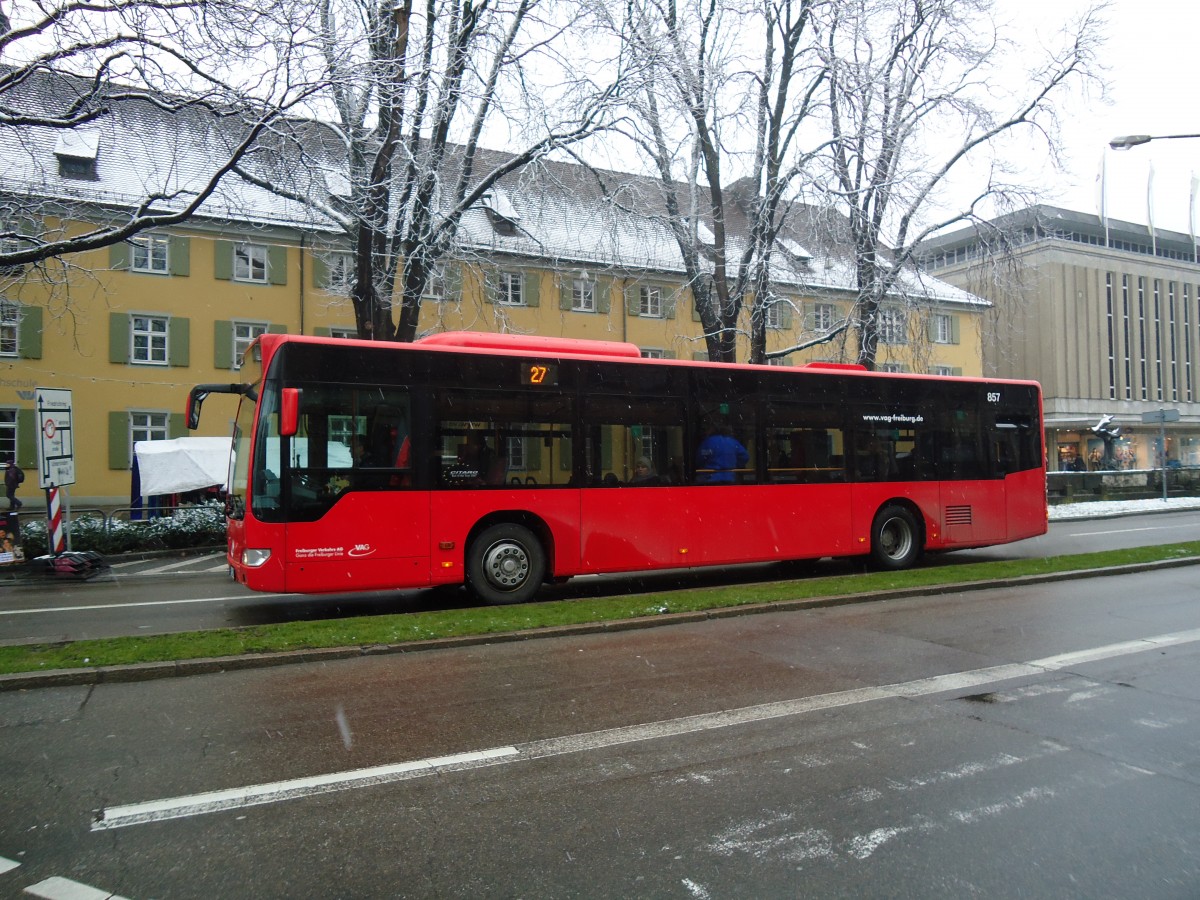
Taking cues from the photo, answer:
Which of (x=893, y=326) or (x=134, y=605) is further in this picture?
(x=893, y=326)

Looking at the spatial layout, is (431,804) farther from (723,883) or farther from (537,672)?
(537,672)

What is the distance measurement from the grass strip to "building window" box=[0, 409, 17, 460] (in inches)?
1000

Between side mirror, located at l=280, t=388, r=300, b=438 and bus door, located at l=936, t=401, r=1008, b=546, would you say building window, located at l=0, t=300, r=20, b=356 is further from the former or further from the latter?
bus door, located at l=936, t=401, r=1008, b=546

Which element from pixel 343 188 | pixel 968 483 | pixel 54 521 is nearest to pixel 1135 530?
pixel 968 483

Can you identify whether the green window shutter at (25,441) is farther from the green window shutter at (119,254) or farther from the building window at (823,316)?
the building window at (823,316)

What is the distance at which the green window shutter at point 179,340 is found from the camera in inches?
1197

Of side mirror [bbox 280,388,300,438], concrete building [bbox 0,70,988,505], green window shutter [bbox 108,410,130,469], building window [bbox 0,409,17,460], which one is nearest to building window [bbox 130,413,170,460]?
concrete building [bbox 0,70,988,505]

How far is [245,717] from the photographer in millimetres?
5832

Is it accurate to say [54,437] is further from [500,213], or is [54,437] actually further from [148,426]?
[148,426]

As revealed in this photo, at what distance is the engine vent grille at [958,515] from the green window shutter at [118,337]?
27.5m

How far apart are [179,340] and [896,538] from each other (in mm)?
26417

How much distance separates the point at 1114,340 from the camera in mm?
60562

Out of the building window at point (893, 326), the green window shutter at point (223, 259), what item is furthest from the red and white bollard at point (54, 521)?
the building window at point (893, 326)

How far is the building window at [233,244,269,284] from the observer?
1231 inches
